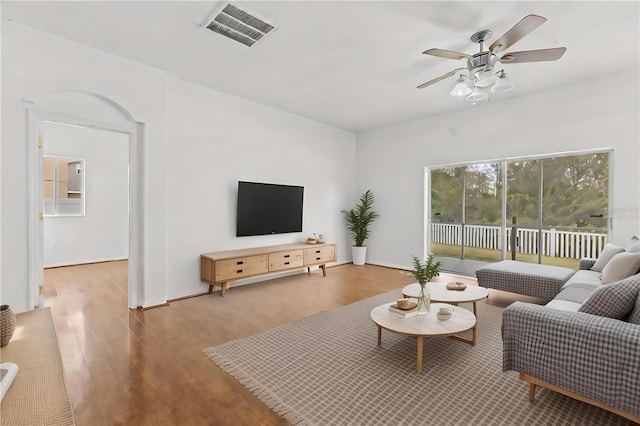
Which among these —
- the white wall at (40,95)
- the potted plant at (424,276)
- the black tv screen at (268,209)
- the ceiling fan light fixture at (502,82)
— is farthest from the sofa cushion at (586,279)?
the white wall at (40,95)

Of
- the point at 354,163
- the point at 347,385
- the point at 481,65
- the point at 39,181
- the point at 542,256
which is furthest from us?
the point at 354,163

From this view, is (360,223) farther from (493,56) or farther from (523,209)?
(493,56)

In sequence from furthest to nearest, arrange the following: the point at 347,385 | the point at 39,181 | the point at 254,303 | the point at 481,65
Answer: the point at 254,303 → the point at 39,181 → the point at 481,65 → the point at 347,385

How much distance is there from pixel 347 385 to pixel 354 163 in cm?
561

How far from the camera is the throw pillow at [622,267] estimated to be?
2.61 m

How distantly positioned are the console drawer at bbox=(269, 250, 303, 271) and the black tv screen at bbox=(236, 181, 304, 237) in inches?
21.0

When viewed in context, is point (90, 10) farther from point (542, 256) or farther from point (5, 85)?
point (542, 256)

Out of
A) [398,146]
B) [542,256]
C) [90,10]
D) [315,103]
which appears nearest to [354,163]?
[398,146]

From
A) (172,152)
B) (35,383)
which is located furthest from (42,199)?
(35,383)

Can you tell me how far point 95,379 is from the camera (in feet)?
7.52

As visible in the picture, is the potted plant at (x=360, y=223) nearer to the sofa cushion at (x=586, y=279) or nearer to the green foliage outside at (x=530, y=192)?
the green foliage outside at (x=530, y=192)

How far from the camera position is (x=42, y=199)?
10.9 ft

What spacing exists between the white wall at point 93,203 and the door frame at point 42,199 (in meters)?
3.37

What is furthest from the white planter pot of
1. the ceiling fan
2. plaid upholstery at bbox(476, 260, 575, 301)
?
the ceiling fan
